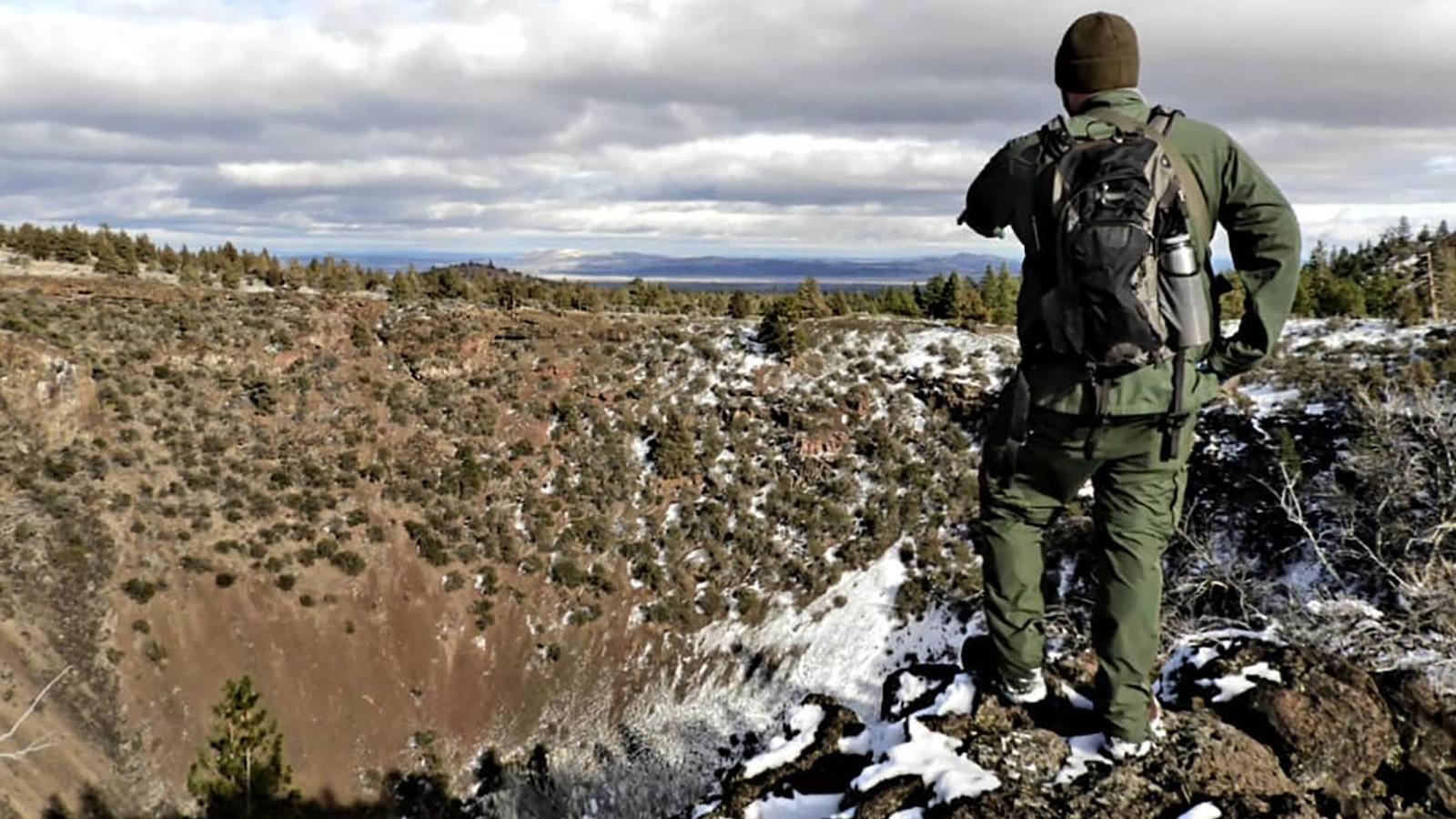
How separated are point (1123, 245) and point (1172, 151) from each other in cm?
52

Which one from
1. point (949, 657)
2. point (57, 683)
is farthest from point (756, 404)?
point (57, 683)

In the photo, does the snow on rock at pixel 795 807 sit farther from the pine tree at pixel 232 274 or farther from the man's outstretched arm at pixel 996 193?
the pine tree at pixel 232 274

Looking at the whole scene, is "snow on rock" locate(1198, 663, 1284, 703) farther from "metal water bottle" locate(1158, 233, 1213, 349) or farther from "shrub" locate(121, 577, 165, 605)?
"shrub" locate(121, 577, 165, 605)

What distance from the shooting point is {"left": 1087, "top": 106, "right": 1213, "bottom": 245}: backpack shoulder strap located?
3605 mm

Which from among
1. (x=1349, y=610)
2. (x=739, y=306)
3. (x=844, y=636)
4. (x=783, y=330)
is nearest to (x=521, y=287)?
(x=739, y=306)

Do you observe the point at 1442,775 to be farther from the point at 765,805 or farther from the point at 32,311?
the point at 32,311

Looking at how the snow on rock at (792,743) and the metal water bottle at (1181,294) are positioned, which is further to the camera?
the snow on rock at (792,743)

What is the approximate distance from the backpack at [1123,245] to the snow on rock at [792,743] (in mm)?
3279

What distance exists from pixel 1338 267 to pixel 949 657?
84597 millimetres

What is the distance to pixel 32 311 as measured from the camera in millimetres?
32969

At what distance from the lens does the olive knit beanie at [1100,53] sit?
12.2 ft

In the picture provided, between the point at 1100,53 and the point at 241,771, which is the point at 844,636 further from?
the point at 1100,53

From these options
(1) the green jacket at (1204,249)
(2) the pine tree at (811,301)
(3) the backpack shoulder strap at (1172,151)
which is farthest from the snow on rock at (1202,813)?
(2) the pine tree at (811,301)

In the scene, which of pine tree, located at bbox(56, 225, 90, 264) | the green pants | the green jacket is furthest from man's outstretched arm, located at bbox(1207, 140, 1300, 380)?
pine tree, located at bbox(56, 225, 90, 264)
